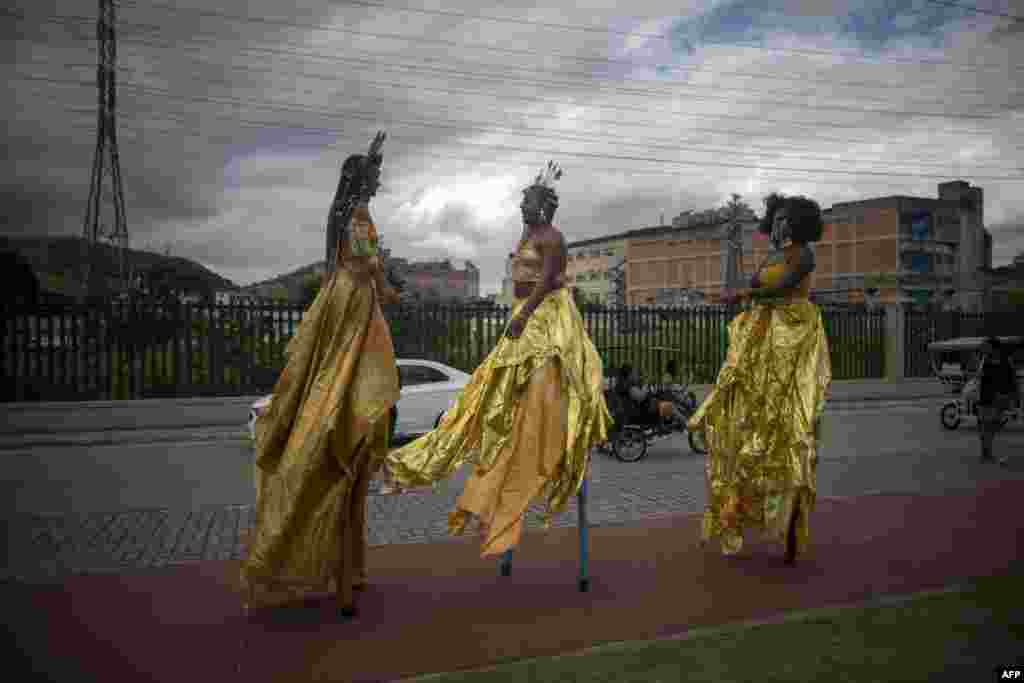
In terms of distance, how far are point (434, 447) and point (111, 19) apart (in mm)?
19158

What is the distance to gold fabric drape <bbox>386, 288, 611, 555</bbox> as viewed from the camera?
4.62 m

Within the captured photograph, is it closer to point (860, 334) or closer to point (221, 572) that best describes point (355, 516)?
point (221, 572)

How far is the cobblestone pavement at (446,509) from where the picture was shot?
18.5 feet

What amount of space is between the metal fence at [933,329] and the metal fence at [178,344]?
1011 cm

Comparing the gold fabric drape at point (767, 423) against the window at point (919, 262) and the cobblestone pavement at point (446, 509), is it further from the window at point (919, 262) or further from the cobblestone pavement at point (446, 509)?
the window at point (919, 262)

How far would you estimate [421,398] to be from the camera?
1222 cm

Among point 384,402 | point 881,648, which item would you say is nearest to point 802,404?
point 881,648

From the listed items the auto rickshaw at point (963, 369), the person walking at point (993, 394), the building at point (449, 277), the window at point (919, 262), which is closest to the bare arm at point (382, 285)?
the person walking at point (993, 394)

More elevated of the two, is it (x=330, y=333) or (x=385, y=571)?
(x=330, y=333)

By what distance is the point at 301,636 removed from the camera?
4.01 metres

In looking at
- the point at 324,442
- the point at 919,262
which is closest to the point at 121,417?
the point at 324,442

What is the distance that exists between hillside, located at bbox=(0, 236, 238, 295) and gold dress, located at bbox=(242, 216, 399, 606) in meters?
14.0

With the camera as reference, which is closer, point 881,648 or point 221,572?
point 881,648

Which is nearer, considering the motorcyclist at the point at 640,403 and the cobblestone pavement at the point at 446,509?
the cobblestone pavement at the point at 446,509
